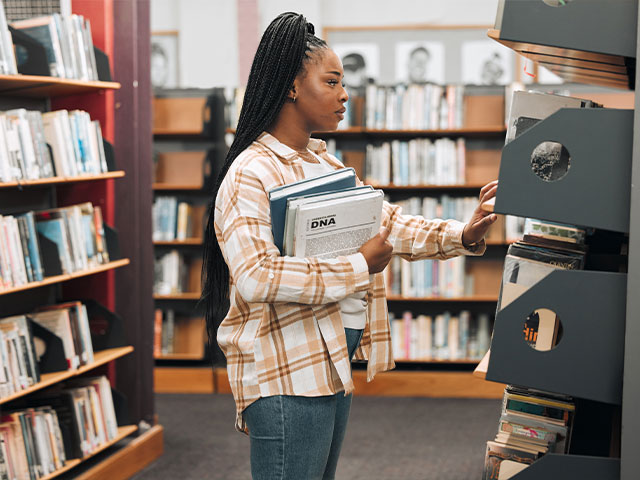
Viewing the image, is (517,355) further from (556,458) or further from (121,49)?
(121,49)

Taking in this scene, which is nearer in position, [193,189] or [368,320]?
[368,320]

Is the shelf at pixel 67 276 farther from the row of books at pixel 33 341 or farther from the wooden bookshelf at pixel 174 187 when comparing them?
the wooden bookshelf at pixel 174 187

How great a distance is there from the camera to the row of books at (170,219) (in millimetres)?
4703

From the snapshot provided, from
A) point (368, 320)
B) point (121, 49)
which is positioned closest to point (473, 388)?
point (121, 49)

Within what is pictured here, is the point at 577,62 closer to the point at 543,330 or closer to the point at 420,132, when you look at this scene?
the point at 543,330

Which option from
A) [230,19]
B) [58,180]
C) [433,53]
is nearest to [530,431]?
[58,180]

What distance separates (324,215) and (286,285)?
0.15m

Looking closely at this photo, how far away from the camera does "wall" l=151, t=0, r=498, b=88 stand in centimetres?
609

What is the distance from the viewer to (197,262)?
4840mm

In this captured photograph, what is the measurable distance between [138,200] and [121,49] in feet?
2.18

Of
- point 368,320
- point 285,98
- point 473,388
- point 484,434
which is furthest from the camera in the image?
point 473,388

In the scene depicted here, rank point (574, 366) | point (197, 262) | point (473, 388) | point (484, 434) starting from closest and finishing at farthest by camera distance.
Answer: point (574, 366), point (484, 434), point (473, 388), point (197, 262)

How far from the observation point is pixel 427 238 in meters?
1.67

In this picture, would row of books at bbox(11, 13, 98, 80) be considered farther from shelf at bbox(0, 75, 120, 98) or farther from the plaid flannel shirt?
the plaid flannel shirt
